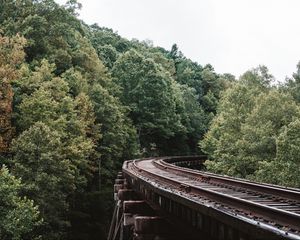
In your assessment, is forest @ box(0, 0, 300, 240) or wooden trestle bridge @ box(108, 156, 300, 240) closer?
wooden trestle bridge @ box(108, 156, 300, 240)

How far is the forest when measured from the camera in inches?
940

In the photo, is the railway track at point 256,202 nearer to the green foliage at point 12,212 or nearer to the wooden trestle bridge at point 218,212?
the wooden trestle bridge at point 218,212

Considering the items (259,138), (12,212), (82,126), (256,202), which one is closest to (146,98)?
(82,126)

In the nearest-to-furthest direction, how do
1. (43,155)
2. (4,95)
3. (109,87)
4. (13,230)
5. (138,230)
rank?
1. (138,230)
2. (13,230)
3. (43,155)
4. (4,95)
5. (109,87)

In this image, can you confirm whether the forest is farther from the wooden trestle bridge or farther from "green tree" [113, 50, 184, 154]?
the wooden trestle bridge

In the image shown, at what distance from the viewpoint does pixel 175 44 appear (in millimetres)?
108125

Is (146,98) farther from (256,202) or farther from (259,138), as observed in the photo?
(256,202)

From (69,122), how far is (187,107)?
121 feet

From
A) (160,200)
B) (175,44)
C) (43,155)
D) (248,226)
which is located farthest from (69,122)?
(175,44)

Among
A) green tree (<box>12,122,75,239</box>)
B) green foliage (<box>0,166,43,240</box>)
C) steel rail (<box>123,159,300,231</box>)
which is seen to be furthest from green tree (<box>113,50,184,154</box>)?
steel rail (<box>123,159,300,231</box>)

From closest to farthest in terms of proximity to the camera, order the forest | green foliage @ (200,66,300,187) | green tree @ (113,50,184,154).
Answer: the forest
green foliage @ (200,66,300,187)
green tree @ (113,50,184,154)

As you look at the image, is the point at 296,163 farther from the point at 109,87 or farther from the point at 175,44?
the point at 175,44

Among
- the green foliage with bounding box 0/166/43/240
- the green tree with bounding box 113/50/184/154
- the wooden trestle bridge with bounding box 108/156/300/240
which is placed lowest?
the green foliage with bounding box 0/166/43/240

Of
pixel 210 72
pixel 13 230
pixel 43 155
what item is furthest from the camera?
pixel 210 72
